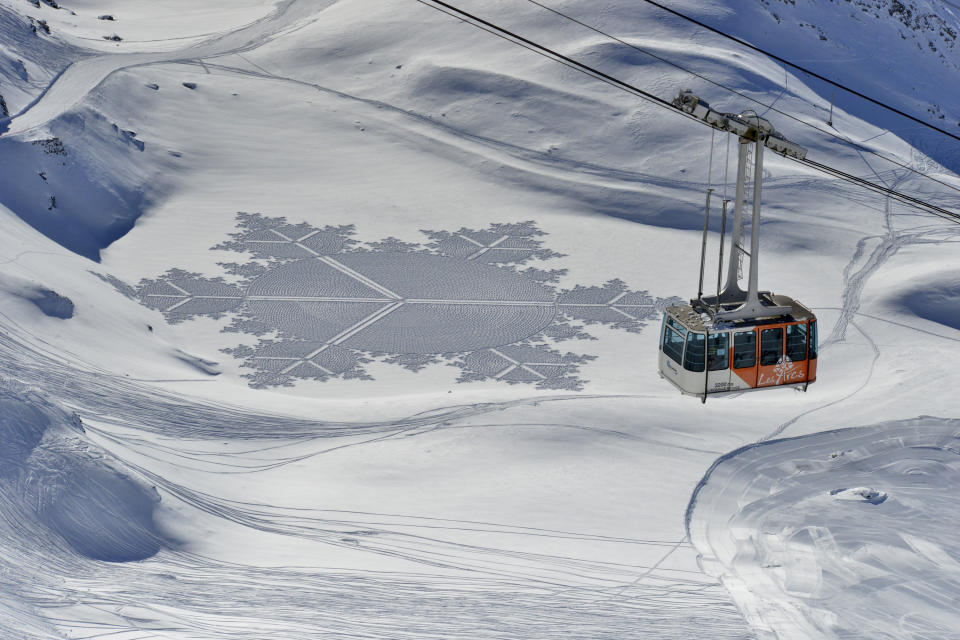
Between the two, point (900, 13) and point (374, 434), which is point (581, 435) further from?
point (900, 13)

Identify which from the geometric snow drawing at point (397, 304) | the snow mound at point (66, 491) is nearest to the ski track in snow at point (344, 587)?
the snow mound at point (66, 491)

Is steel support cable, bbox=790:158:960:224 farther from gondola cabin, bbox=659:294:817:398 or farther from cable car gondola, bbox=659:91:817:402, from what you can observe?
gondola cabin, bbox=659:294:817:398

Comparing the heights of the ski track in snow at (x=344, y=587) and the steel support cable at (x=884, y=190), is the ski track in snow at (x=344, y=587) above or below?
below

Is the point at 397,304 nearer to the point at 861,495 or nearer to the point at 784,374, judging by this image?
the point at 784,374

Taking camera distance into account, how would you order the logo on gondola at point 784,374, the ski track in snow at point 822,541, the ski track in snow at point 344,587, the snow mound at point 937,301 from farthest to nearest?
the snow mound at point 937,301, the logo on gondola at point 784,374, the ski track in snow at point 822,541, the ski track in snow at point 344,587

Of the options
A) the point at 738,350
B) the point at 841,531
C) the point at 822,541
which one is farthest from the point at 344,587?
the point at 841,531

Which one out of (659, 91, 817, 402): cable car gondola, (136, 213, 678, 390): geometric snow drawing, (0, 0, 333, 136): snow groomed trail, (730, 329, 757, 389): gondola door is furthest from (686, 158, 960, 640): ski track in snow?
(0, 0, 333, 136): snow groomed trail

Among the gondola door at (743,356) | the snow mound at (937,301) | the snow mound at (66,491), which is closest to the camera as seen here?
the snow mound at (66,491)

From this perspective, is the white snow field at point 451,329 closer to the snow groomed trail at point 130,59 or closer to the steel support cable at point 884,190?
the snow groomed trail at point 130,59
